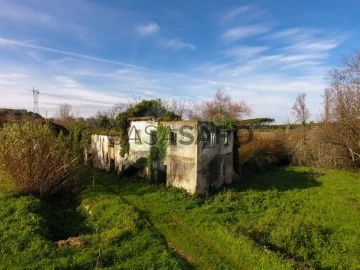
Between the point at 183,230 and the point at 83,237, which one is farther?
the point at 183,230

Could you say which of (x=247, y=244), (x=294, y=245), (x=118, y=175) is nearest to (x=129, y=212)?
(x=247, y=244)

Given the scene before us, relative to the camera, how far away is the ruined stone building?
14094 millimetres

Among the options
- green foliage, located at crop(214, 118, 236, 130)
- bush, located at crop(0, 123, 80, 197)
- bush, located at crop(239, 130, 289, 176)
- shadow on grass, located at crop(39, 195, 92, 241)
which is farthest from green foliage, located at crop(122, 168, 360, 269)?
bush, located at crop(239, 130, 289, 176)

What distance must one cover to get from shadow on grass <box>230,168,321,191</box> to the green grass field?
102 centimetres

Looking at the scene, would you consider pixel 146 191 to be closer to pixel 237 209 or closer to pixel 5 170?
pixel 237 209

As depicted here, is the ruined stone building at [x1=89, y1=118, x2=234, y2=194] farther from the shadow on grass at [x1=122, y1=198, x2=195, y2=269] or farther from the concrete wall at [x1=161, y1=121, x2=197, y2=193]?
the shadow on grass at [x1=122, y1=198, x2=195, y2=269]

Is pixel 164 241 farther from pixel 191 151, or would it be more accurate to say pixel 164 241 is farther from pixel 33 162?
pixel 33 162

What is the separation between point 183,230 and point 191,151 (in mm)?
4772

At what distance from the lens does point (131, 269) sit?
24.0ft

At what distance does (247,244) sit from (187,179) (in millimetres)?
6109

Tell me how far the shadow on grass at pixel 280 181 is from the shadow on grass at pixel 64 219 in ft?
27.0

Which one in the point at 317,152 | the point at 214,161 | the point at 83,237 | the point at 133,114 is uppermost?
the point at 133,114

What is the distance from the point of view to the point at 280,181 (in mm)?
18328

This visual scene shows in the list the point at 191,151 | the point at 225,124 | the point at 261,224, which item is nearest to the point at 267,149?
the point at 225,124
